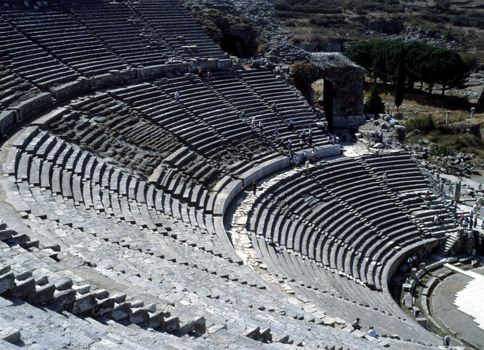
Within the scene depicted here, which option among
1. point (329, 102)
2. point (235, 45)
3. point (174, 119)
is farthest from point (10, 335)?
point (235, 45)

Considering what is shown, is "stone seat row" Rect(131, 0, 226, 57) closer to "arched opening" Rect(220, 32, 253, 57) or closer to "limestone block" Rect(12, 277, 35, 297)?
"arched opening" Rect(220, 32, 253, 57)

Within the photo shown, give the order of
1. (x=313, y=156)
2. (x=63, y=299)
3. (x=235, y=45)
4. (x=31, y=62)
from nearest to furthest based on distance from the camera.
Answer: (x=63, y=299) < (x=31, y=62) < (x=313, y=156) < (x=235, y=45)

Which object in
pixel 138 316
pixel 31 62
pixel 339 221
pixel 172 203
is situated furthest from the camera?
pixel 339 221

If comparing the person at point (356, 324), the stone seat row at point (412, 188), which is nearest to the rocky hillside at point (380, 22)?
the stone seat row at point (412, 188)

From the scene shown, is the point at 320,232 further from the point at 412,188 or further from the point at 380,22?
the point at 380,22

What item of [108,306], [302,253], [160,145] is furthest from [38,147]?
Answer: [108,306]

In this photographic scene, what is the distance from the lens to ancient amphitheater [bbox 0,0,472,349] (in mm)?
8453

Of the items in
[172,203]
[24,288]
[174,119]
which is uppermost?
[24,288]

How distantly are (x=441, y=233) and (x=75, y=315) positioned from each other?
18246mm

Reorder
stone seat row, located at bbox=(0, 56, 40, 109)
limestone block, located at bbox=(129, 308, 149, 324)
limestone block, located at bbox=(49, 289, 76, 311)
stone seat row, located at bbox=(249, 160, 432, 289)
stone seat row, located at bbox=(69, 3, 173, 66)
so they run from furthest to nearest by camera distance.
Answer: stone seat row, located at bbox=(69, 3, 173, 66), stone seat row, located at bbox=(249, 160, 432, 289), stone seat row, located at bbox=(0, 56, 40, 109), limestone block, located at bbox=(129, 308, 149, 324), limestone block, located at bbox=(49, 289, 76, 311)

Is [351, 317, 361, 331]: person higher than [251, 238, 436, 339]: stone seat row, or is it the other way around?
[351, 317, 361, 331]: person

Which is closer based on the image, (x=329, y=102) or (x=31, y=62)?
(x=31, y=62)

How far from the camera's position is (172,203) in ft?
57.9

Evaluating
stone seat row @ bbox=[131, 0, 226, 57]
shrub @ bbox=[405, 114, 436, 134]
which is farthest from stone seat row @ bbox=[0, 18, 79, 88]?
shrub @ bbox=[405, 114, 436, 134]
